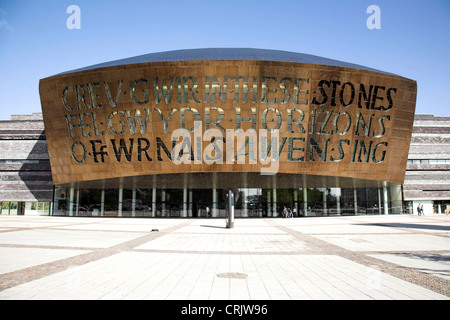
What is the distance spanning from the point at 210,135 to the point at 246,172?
5805 mm

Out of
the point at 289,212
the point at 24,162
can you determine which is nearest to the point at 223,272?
the point at 289,212

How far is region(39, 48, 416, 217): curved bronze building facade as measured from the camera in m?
32.7

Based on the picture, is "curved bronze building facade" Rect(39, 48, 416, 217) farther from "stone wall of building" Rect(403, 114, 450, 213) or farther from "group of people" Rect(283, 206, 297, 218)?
"stone wall of building" Rect(403, 114, 450, 213)

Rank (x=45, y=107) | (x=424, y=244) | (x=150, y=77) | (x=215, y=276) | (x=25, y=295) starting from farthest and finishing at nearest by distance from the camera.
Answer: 1. (x=45, y=107)
2. (x=150, y=77)
3. (x=424, y=244)
4. (x=215, y=276)
5. (x=25, y=295)

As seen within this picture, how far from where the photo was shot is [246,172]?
3475 cm

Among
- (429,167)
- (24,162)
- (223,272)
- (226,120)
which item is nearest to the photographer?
(223,272)

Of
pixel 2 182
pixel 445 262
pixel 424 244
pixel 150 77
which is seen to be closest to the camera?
pixel 445 262

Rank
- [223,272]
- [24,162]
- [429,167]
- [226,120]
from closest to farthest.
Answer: [223,272]
[226,120]
[24,162]
[429,167]

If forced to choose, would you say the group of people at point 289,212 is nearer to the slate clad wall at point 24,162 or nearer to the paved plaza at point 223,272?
the paved plaza at point 223,272

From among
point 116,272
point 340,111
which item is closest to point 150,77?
point 340,111

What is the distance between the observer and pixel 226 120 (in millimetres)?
32969

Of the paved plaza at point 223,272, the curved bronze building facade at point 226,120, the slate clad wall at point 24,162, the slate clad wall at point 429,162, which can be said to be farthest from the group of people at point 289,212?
the slate clad wall at point 24,162

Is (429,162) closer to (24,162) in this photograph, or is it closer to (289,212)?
(289,212)

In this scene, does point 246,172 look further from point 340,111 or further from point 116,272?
point 116,272
